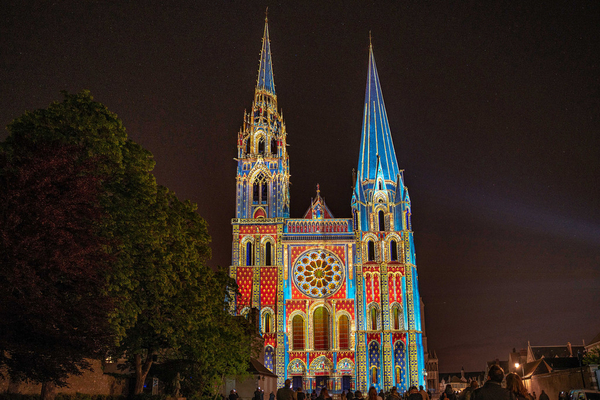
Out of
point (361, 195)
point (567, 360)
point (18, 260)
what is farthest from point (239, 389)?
point (567, 360)

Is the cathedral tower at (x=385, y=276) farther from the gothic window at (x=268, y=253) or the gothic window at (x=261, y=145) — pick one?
the gothic window at (x=261, y=145)

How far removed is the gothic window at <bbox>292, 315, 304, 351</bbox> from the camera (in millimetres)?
53250

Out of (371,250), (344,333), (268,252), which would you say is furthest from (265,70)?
(344,333)

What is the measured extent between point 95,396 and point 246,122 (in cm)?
4324

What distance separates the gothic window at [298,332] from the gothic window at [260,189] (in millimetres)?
10943

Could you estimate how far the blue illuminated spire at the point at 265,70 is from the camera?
6438cm

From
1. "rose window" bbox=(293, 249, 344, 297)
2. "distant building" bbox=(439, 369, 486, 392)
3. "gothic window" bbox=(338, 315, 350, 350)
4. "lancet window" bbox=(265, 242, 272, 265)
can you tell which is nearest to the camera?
"gothic window" bbox=(338, 315, 350, 350)

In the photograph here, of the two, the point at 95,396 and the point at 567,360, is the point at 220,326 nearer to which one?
the point at 95,396

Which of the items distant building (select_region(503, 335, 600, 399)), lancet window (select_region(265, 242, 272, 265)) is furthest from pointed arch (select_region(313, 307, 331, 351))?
distant building (select_region(503, 335, 600, 399))

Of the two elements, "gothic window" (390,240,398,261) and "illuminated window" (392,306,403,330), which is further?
"gothic window" (390,240,398,261)

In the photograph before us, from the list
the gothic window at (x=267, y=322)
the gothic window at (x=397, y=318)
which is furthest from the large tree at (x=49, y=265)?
the gothic window at (x=397, y=318)

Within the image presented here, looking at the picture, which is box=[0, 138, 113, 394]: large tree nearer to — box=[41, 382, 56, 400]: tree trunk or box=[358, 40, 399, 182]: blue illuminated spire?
box=[41, 382, 56, 400]: tree trunk

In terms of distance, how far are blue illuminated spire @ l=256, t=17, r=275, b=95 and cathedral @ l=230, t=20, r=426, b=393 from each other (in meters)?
6.18

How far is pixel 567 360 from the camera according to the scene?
63.1 meters
